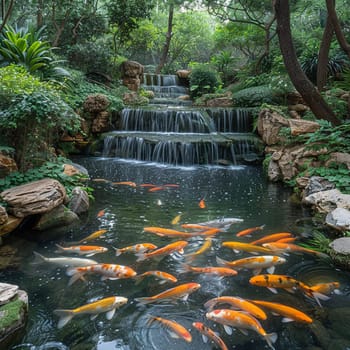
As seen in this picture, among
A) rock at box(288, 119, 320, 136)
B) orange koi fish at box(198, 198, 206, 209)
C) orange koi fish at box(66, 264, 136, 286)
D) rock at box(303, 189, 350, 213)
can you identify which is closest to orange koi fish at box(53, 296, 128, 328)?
orange koi fish at box(66, 264, 136, 286)

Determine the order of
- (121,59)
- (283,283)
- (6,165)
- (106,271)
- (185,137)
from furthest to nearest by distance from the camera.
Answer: (121,59) < (185,137) < (6,165) < (106,271) < (283,283)

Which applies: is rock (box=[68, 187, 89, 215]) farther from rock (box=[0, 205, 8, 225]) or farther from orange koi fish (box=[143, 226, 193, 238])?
orange koi fish (box=[143, 226, 193, 238])

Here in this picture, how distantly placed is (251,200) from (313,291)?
357 cm

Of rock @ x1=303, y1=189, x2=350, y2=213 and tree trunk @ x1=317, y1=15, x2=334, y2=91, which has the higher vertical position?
tree trunk @ x1=317, y1=15, x2=334, y2=91

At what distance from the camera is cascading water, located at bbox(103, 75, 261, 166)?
34.1 feet

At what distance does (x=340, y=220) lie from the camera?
468cm

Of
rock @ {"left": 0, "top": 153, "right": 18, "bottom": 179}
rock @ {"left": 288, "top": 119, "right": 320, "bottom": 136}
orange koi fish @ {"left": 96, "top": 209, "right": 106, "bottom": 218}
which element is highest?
rock @ {"left": 288, "top": 119, "right": 320, "bottom": 136}

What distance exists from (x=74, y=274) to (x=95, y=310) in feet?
2.89

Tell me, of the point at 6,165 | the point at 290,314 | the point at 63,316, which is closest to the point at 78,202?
the point at 6,165

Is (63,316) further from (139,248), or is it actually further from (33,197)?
(33,197)

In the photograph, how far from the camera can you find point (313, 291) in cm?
339

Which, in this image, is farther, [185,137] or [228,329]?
[185,137]

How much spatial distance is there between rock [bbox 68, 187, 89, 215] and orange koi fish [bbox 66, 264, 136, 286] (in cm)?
202

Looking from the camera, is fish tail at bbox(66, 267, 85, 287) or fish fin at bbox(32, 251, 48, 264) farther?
fish fin at bbox(32, 251, 48, 264)
